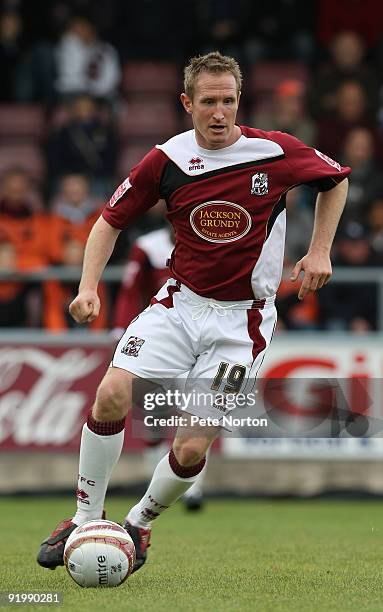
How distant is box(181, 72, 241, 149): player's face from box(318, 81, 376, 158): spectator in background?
7845 millimetres

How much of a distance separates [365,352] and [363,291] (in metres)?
0.55

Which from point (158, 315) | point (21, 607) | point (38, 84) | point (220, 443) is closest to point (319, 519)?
point (220, 443)

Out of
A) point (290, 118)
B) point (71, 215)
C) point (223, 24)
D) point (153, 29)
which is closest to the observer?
point (71, 215)

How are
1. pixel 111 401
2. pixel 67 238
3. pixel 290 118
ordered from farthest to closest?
pixel 290 118
pixel 67 238
pixel 111 401

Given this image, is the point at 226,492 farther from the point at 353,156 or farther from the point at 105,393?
the point at 105,393

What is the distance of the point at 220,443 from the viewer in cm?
1145

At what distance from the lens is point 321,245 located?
20.1ft

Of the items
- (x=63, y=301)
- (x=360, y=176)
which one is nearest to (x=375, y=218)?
(x=360, y=176)

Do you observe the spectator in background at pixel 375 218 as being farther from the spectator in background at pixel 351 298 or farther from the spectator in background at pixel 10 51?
the spectator in background at pixel 10 51

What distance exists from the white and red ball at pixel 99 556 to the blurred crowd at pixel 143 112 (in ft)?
13.4

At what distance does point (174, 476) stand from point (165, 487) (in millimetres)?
74

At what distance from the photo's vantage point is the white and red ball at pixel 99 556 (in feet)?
18.9

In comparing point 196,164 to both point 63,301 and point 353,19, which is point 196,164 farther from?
point 353,19

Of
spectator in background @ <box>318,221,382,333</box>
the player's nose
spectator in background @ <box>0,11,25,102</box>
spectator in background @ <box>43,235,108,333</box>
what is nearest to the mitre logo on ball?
the player's nose
